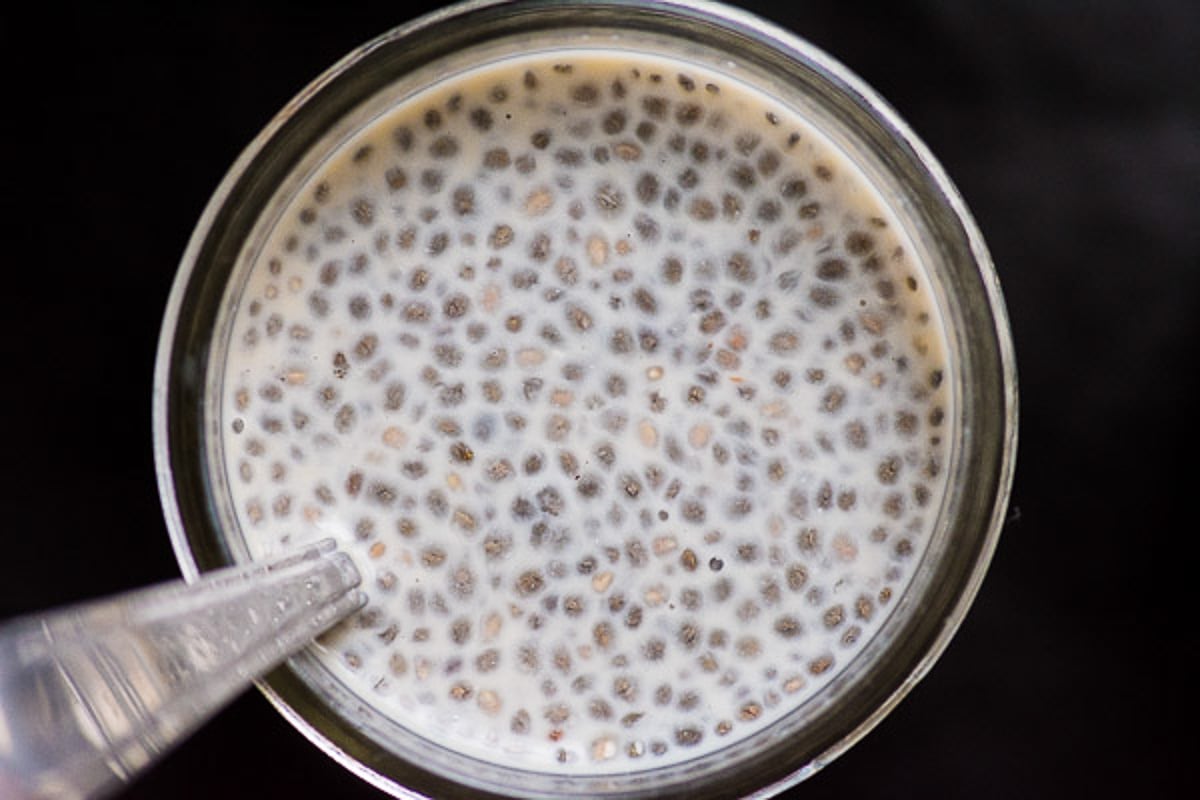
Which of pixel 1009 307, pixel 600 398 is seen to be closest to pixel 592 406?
pixel 600 398

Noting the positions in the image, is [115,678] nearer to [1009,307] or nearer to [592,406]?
[592,406]

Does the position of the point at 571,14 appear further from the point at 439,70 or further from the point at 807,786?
the point at 807,786

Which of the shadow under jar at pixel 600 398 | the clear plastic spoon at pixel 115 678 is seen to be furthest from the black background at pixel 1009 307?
the clear plastic spoon at pixel 115 678

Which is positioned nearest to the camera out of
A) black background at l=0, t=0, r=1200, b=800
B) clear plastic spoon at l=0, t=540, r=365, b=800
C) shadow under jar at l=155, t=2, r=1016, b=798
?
clear plastic spoon at l=0, t=540, r=365, b=800

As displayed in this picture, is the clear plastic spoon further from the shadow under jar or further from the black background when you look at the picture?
the black background

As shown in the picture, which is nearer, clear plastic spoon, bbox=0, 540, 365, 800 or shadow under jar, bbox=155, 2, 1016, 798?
clear plastic spoon, bbox=0, 540, 365, 800

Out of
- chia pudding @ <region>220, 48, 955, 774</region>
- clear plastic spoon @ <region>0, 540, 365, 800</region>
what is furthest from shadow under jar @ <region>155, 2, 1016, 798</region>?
clear plastic spoon @ <region>0, 540, 365, 800</region>

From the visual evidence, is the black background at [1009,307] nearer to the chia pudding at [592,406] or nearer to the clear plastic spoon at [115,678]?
the chia pudding at [592,406]
